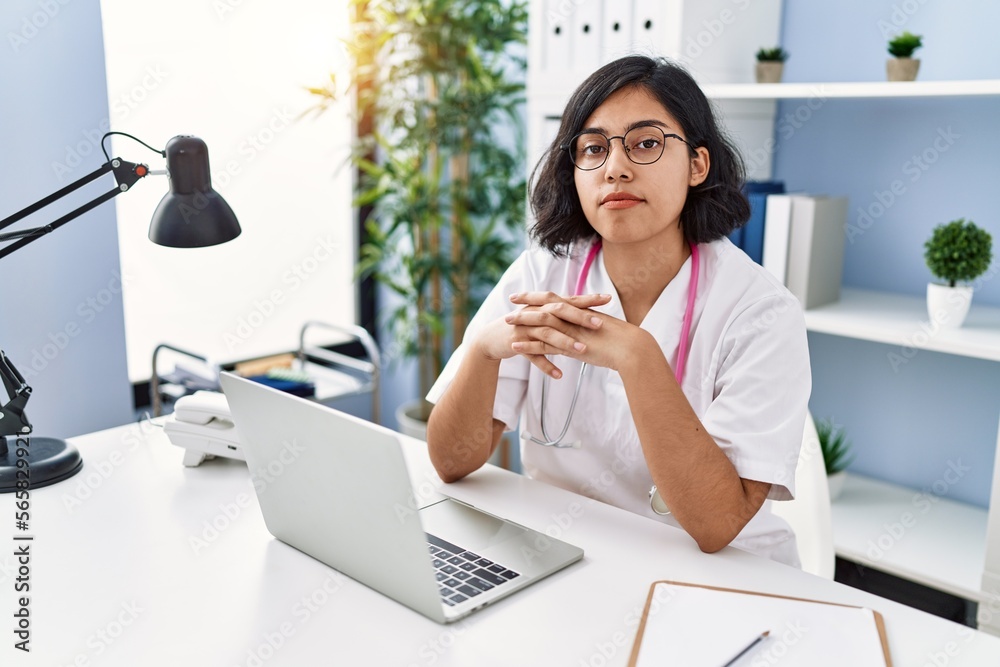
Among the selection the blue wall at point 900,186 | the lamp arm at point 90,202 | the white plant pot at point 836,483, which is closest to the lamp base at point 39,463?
the lamp arm at point 90,202

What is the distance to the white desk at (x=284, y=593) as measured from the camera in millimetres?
887

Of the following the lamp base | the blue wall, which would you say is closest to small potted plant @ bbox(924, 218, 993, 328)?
the blue wall

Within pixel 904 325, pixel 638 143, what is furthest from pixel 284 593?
pixel 904 325

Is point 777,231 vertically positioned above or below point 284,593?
above

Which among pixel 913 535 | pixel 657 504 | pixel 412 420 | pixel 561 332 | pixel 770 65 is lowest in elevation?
pixel 412 420

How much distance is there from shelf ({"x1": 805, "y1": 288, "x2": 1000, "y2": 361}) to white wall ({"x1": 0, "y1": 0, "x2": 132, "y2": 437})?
1.49m

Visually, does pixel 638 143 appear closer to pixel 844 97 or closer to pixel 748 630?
pixel 748 630

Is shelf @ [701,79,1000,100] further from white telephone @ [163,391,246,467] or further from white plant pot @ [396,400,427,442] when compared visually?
white plant pot @ [396,400,427,442]

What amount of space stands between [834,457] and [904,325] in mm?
402

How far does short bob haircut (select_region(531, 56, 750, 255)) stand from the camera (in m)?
1.33

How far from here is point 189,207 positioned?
1.22 m

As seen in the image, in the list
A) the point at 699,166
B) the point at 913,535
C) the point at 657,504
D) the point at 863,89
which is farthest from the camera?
the point at 913,535

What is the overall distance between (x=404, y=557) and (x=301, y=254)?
2.17 meters

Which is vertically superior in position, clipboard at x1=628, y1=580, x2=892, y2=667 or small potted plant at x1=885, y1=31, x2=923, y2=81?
small potted plant at x1=885, y1=31, x2=923, y2=81
